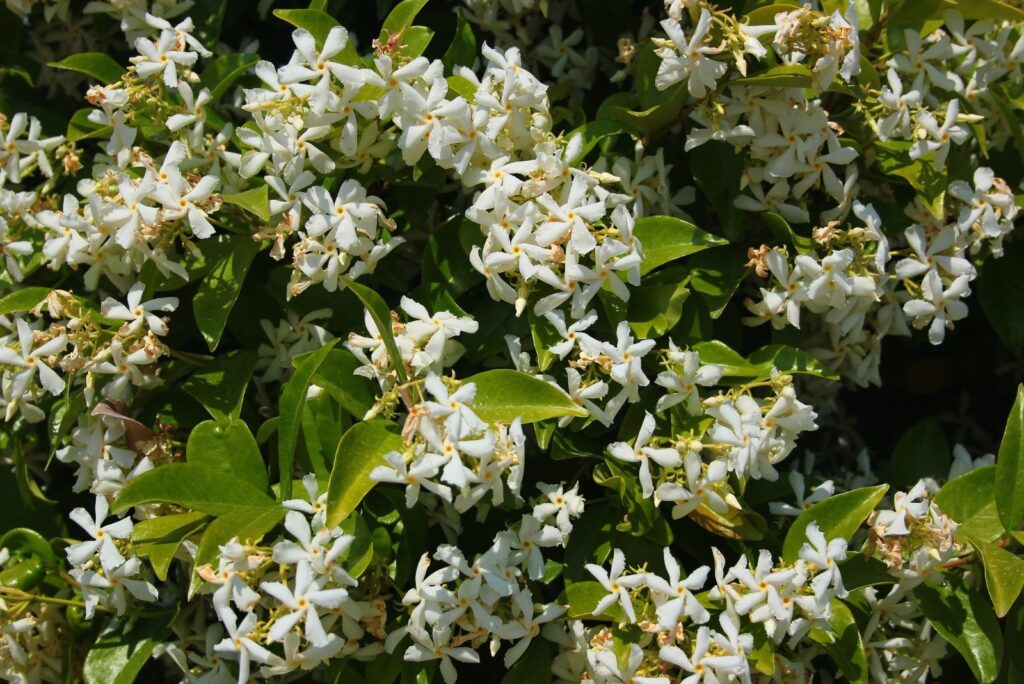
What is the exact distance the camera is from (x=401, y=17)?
1.92 meters

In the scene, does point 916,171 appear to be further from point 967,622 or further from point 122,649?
point 122,649

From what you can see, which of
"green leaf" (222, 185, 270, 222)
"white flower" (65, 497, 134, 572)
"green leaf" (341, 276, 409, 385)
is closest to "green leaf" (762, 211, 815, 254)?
"green leaf" (341, 276, 409, 385)

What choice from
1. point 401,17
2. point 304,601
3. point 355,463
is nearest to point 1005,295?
point 401,17

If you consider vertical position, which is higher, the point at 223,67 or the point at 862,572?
the point at 223,67

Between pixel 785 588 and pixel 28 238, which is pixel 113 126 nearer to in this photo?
pixel 28 238

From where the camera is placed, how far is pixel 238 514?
170 cm

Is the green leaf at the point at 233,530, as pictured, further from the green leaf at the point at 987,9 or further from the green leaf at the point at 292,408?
the green leaf at the point at 987,9

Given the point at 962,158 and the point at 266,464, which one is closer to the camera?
the point at 266,464

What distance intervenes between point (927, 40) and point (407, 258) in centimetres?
122

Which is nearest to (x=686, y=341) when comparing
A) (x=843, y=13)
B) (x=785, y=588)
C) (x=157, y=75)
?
(x=785, y=588)

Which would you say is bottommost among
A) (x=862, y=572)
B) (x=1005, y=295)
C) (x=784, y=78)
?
(x=862, y=572)

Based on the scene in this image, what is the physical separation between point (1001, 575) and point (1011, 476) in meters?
0.19

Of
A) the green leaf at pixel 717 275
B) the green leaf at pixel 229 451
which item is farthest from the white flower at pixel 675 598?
the green leaf at pixel 229 451

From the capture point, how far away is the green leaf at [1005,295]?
2391mm
